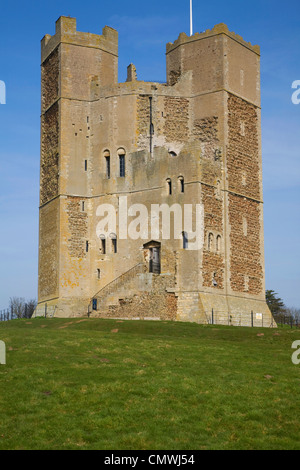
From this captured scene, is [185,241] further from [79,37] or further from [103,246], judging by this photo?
[79,37]

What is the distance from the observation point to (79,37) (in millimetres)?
55969

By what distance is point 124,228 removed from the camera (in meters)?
53.1

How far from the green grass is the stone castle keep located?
619 inches

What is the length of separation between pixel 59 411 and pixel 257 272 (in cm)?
3288

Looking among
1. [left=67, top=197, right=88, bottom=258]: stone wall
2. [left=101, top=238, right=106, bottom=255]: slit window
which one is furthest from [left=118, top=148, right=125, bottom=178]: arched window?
[left=101, top=238, right=106, bottom=255]: slit window

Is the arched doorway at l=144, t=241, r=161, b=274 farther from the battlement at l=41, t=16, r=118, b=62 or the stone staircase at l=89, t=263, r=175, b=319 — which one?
the battlement at l=41, t=16, r=118, b=62

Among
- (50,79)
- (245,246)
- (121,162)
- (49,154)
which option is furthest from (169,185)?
(50,79)

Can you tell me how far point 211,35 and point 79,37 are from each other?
31.9 feet

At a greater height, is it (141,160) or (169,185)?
(141,160)

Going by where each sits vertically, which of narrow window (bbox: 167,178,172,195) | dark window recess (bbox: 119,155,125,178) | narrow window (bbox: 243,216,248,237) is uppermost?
dark window recess (bbox: 119,155,125,178)

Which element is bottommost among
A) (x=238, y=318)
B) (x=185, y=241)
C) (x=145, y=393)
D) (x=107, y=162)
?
(x=145, y=393)

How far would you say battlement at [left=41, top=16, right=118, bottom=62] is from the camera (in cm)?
5575

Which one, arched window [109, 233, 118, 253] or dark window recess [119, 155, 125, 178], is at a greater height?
dark window recess [119, 155, 125, 178]
